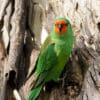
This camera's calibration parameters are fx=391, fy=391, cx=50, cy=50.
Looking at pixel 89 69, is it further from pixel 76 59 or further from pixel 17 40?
pixel 17 40

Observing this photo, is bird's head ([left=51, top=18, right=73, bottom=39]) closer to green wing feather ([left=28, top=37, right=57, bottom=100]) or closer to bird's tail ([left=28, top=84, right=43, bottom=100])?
green wing feather ([left=28, top=37, right=57, bottom=100])

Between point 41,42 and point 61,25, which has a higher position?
point 61,25

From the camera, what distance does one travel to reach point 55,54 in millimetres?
2551

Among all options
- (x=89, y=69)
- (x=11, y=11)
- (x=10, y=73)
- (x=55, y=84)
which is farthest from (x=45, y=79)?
(x=11, y=11)

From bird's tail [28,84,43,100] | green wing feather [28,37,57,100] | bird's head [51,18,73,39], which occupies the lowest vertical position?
bird's tail [28,84,43,100]

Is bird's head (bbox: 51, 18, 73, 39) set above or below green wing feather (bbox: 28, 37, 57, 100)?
above

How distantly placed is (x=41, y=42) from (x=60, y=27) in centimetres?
33

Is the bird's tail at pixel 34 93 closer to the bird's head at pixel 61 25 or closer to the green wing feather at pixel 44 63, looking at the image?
the green wing feather at pixel 44 63

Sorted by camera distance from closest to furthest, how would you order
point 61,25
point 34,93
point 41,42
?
point 34,93 < point 61,25 < point 41,42

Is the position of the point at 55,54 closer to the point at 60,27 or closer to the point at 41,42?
the point at 60,27

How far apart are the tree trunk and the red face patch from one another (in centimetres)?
11

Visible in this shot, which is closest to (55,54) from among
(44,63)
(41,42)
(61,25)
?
(44,63)

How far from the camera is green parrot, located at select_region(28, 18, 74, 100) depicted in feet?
8.26

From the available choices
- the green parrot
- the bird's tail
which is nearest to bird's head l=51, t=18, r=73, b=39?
the green parrot
